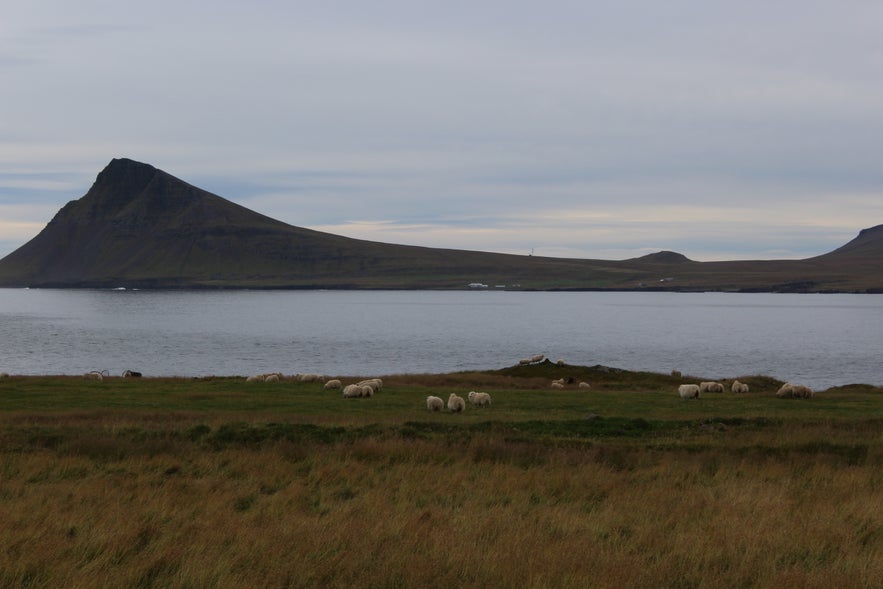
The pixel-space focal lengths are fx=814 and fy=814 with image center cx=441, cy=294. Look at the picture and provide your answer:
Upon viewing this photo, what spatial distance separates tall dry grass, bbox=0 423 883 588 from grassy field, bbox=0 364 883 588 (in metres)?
0.04

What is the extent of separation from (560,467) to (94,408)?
1711 cm

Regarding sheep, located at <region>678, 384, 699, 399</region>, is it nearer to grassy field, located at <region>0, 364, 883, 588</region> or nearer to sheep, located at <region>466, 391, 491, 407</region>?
grassy field, located at <region>0, 364, 883, 588</region>

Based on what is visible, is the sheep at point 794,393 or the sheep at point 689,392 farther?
the sheep at point 794,393

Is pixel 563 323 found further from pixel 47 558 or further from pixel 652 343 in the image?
pixel 47 558

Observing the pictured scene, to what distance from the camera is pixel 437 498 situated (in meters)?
13.1

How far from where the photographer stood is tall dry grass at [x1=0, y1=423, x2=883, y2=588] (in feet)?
28.3

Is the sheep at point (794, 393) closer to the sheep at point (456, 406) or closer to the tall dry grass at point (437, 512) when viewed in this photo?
the tall dry grass at point (437, 512)

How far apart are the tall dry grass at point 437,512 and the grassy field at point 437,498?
0.14 ft

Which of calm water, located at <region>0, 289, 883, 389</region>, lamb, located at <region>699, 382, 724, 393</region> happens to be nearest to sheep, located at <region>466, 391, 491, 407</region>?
lamb, located at <region>699, 382, 724, 393</region>

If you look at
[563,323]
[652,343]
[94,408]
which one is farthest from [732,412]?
[563,323]

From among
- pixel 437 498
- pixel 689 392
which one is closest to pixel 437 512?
pixel 437 498

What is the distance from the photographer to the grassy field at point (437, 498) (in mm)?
8703

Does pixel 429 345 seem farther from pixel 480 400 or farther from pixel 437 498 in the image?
pixel 437 498

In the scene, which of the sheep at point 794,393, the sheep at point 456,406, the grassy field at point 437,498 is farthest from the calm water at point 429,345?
the grassy field at point 437,498
